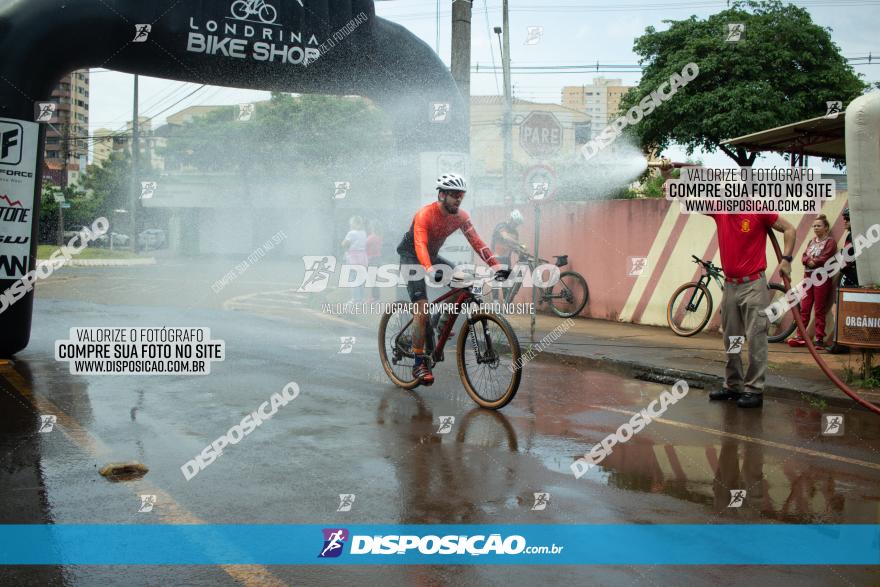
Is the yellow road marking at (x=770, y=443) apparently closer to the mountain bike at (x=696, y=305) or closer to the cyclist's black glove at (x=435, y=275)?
the cyclist's black glove at (x=435, y=275)

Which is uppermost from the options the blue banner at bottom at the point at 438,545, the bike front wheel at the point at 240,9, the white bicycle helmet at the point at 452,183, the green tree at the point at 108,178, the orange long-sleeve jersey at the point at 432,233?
the green tree at the point at 108,178

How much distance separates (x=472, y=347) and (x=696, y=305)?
18.8 ft

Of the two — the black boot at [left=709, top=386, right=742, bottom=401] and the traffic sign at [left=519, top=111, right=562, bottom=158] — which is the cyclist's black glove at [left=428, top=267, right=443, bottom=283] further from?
the traffic sign at [left=519, top=111, right=562, bottom=158]

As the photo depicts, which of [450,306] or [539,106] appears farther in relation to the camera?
[539,106]

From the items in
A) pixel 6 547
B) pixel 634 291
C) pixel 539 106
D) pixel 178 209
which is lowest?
pixel 6 547

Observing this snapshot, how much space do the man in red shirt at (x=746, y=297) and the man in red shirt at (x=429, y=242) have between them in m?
2.31

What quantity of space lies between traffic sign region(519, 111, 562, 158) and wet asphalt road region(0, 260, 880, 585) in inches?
176

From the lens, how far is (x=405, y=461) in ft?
18.4

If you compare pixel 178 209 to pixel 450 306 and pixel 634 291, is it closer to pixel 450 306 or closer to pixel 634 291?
pixel 634 291

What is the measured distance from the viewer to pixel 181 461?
5535 mm

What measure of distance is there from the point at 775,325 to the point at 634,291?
2822 mm

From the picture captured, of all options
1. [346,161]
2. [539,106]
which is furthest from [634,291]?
[539,106]

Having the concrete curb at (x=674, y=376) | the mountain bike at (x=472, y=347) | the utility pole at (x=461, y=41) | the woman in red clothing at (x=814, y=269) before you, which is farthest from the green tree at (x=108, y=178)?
the mountain bike at (x=472, y=347)

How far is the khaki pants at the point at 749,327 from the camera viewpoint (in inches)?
305
